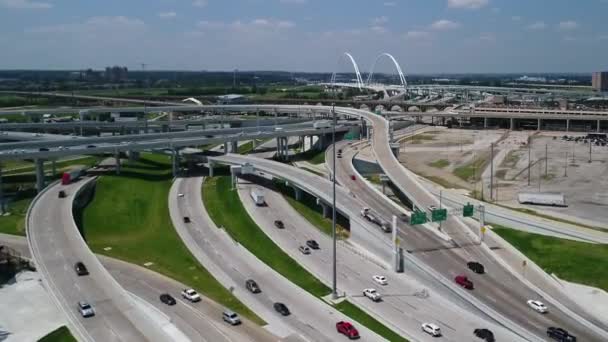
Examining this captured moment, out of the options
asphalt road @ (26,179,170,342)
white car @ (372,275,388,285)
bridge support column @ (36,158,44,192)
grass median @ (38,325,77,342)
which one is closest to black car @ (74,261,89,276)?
asphalt road @ (26,179,170,342)

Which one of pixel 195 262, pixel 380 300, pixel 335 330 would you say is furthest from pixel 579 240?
pixel 195 262

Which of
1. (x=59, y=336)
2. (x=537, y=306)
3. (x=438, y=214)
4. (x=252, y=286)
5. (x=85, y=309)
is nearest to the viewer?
(x=85, y=309)

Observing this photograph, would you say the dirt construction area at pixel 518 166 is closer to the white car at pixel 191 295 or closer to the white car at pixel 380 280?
the white car at pixel 380 280

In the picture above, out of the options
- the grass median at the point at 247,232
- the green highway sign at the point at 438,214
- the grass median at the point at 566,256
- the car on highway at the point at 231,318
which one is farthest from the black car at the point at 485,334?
the car on highway at the point at 231,318

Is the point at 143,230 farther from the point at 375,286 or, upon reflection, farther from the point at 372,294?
the point at 372,294

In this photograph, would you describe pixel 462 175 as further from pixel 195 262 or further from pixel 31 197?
pixel 31 197

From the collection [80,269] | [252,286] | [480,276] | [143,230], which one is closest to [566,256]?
[480,276]
